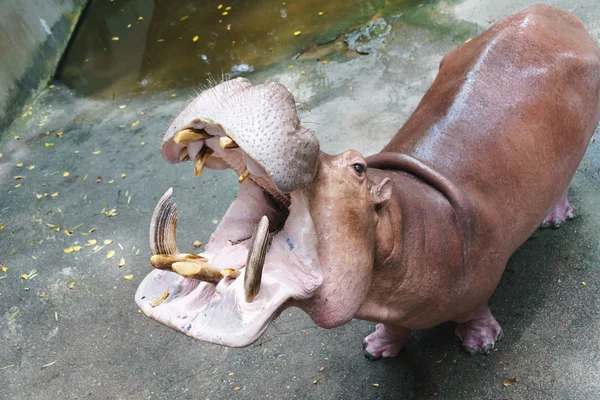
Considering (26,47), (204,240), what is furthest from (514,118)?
(26,47)

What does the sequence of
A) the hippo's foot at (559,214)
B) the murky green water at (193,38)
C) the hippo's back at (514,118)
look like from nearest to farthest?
the hippo's back at (514,118) → the hippo's foot at (559,214) → the murky green water at (193,38)

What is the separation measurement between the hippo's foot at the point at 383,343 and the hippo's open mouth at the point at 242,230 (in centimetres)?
105

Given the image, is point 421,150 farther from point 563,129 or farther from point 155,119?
point 155,119

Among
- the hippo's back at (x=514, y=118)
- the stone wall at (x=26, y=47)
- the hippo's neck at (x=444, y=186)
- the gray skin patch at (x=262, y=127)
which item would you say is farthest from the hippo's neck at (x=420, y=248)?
the stone wall at (x=26, y=47)

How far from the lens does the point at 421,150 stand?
2.15 meters

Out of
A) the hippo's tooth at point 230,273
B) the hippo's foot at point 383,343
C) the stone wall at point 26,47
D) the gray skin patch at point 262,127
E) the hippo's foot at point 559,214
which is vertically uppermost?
the gray skin patch at point 262,127

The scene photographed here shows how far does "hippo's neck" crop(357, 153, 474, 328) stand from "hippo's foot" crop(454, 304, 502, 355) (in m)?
0.40

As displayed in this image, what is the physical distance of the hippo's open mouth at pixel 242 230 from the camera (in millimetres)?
1346

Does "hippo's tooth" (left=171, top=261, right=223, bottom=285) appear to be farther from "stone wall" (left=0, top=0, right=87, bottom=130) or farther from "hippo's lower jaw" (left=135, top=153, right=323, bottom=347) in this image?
"stone wall" (left=0, top=0, right=87, bottom=130)

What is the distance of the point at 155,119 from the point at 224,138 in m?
3.30

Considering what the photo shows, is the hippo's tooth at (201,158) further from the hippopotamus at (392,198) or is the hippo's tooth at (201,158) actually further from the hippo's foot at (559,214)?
the hippo's foot at (559,214)

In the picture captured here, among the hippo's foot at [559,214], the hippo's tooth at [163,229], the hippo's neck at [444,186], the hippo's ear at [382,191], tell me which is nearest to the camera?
the hippo's tooth at [163,229]

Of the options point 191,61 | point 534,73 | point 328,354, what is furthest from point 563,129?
point 191,61

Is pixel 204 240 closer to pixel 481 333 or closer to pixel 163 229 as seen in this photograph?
pixel 481 333
